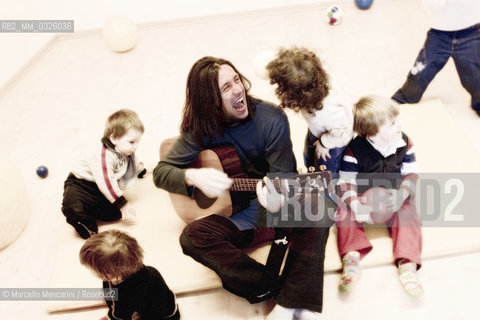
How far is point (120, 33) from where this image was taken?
3074 millimetres

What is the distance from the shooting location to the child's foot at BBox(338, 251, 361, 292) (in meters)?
1.60

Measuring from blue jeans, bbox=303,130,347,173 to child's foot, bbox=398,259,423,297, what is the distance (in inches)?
16.9

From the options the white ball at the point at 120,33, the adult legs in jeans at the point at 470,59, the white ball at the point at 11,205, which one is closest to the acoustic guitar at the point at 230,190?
the white ball at the point at 11,205

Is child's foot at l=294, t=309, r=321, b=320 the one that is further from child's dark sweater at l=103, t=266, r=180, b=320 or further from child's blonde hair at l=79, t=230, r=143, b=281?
child's blonde hair at l=79, t=230, r=143, b=281

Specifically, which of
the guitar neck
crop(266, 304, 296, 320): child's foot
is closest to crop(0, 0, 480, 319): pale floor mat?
crop(266, 304, 296, 320): child's foot

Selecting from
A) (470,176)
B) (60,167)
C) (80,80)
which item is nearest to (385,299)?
(470,176)

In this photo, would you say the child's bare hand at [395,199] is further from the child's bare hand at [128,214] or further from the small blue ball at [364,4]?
the small blue ball at [364,4]

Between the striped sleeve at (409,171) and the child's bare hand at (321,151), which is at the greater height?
the child's bare hand at (321,151)

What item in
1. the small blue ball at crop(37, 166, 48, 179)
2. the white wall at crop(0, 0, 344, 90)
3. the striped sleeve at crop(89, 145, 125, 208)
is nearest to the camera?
the striped sleeve at crop(89, 145, 125, 208)

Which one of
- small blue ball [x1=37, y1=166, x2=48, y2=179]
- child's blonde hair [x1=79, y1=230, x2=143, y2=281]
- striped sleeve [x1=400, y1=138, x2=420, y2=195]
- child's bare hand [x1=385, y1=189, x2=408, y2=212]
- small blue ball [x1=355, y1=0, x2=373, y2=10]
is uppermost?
small blue ball [x1=355, y1=0, x2=373, y2=10]

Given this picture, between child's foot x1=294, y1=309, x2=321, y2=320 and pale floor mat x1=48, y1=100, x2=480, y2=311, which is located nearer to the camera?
child's foot x1=294, y1=309, x2=321, y2=320

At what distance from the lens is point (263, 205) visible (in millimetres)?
1584

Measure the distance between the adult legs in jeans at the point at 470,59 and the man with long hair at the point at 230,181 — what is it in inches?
43.4

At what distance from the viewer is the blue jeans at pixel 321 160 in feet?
5.36
